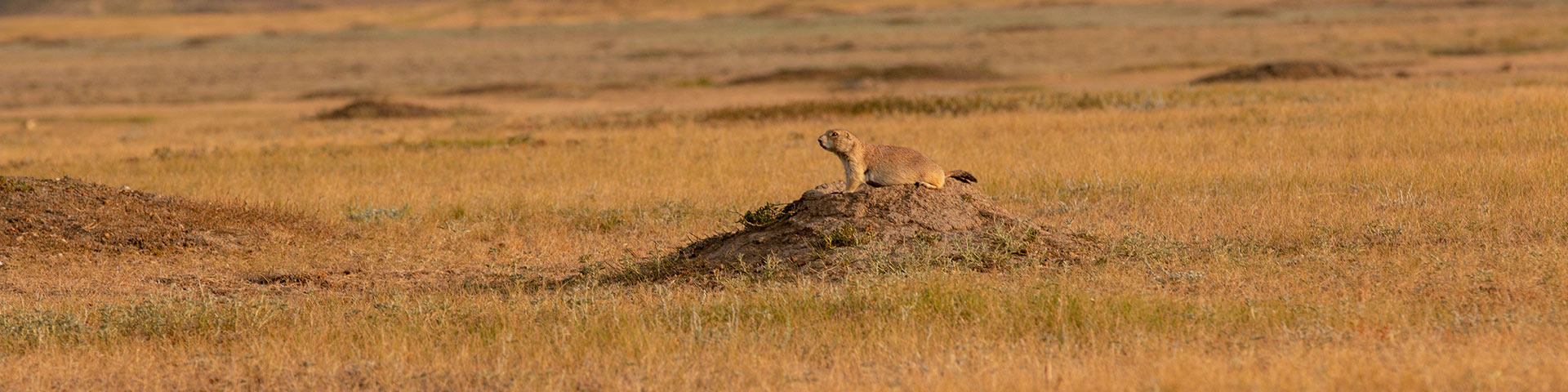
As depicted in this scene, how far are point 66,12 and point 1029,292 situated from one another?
19321cm

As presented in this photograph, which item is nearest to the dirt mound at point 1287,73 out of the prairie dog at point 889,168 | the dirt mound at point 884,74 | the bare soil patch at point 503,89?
the dirt mound at point 884,74

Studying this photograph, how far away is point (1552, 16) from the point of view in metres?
63.3

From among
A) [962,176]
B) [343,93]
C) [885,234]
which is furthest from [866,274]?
[343,93]

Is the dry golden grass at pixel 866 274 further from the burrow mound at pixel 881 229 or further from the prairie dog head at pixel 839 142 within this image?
the prairie dog head at pixel 839 142

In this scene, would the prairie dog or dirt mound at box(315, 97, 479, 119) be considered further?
dirt mound at box(315, 97, 479, 119)

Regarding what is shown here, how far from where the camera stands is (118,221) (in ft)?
40.3

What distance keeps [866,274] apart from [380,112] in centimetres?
2527

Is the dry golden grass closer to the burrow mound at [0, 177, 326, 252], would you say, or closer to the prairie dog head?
the burrow mound at [0, 177, 326, 252]

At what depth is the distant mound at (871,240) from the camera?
9258mm

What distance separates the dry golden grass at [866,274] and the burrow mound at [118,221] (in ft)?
1.21

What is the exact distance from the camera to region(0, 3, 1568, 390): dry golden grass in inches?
268

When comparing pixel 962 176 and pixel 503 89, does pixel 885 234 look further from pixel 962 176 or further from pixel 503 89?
pixel 503 89

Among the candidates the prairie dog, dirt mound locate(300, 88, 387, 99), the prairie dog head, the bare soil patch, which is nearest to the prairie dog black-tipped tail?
the prairie dog

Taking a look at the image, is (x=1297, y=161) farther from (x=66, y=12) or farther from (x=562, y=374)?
(x=66, y=12)
